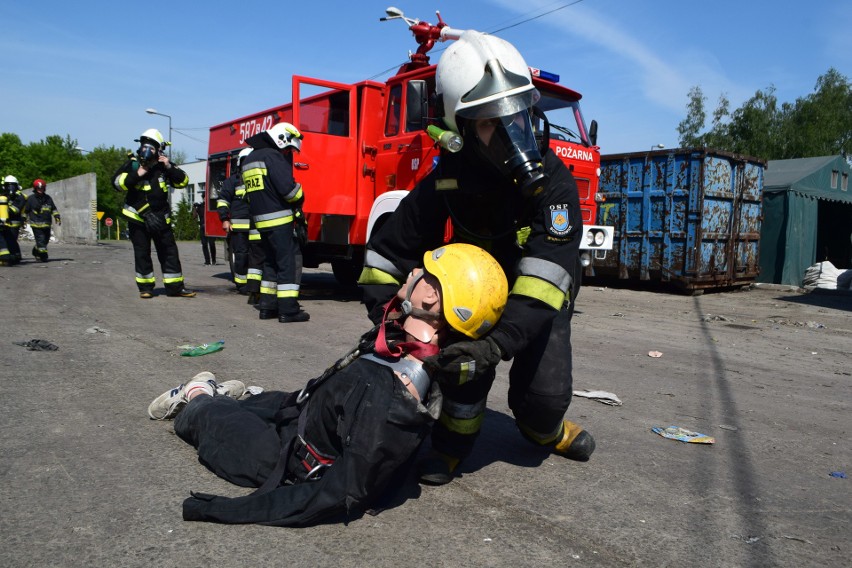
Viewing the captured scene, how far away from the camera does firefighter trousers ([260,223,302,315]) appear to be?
7598 millimetres

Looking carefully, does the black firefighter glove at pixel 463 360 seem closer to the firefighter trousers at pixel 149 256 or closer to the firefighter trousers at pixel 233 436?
the firefighter trousers at pixel 233 436

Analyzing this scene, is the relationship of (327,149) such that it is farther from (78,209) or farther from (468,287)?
(78,209)

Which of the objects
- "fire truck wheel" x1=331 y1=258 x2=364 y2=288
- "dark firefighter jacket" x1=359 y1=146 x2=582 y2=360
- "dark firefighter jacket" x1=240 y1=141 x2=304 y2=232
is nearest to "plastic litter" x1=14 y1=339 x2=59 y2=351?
"dark firefighter jacket" x1=240 y1=141 x2=304 y2=232

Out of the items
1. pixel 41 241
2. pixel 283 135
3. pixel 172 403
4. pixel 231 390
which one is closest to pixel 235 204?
pixel 283 135

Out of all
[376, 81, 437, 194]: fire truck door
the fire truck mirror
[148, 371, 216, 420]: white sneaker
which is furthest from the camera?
[376, 81, 437, 194]: fire truck door

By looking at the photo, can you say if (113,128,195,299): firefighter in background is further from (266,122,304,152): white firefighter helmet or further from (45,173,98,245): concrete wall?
(45,173,98,245): concrete wall

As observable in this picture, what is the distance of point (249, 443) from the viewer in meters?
2.87

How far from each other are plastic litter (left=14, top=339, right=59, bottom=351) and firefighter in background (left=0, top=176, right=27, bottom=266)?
11.3 metres

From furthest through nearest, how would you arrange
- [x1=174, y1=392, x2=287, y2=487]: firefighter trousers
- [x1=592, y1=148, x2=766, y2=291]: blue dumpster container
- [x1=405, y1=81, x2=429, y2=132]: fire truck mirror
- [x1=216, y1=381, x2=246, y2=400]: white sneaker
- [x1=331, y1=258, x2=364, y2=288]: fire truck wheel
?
[x1=592, y1=148, x2=766, y2=291]: blue dumpster container, [x1=331, y1=258, x2=364, y2=288]: fire truck wheel, [x1=405, y1=81, x2=429, y2=132]: fire truck mirror, [x1=216, y1=381, x2=246, y2=400]: white sneaker, [x1=174, y1=392, x2=287, y2=487]: firefighter trousers

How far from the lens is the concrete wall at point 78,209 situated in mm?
30081

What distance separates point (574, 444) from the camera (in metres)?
3.30

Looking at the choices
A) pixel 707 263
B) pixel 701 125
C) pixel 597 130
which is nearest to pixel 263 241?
pixel 597 130

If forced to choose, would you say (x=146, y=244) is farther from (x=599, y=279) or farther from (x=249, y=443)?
(x=599, y=279)

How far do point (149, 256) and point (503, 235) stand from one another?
761 centimetres
